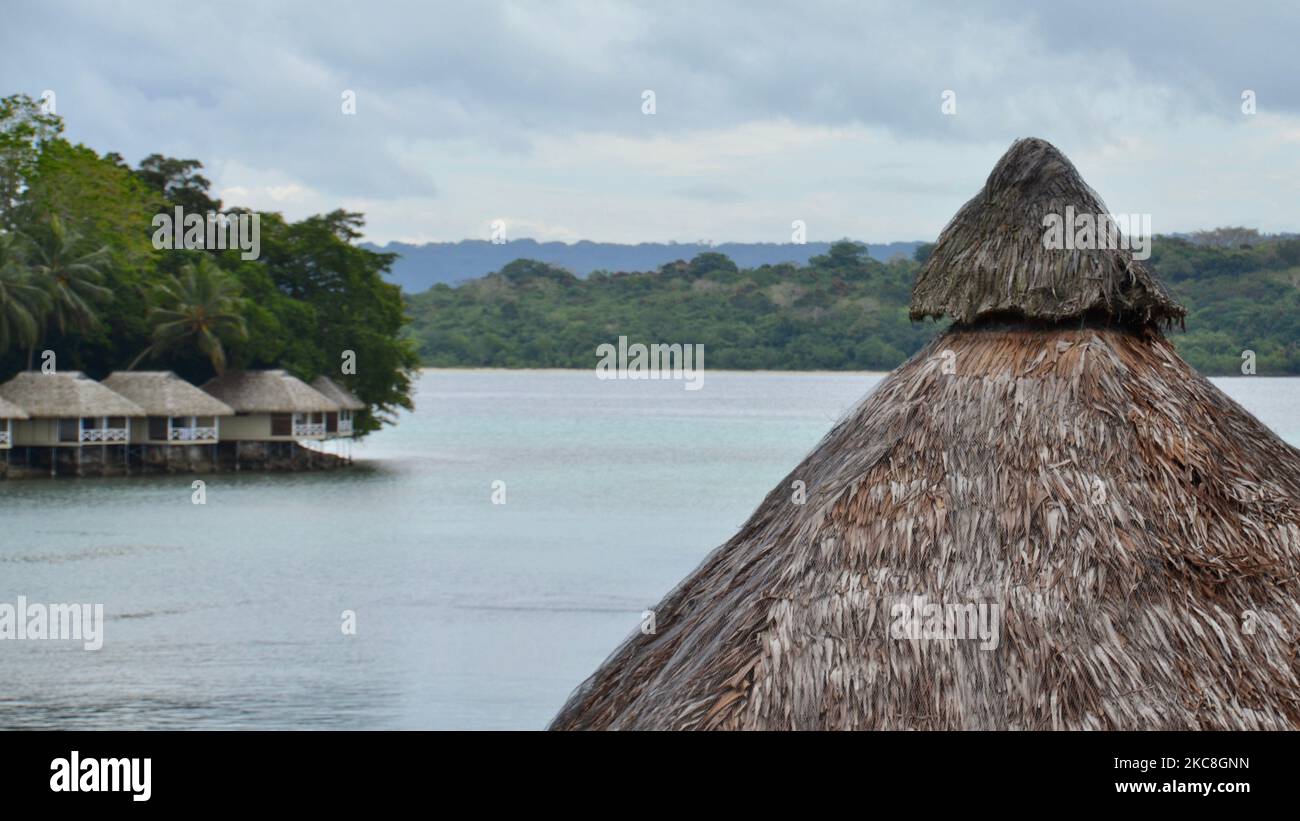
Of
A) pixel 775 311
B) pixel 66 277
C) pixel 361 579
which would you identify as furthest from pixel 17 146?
pixel 775 311

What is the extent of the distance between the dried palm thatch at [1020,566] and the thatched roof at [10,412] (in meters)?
43.7

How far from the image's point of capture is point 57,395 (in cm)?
4866

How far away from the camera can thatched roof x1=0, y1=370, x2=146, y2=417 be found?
48.6 m

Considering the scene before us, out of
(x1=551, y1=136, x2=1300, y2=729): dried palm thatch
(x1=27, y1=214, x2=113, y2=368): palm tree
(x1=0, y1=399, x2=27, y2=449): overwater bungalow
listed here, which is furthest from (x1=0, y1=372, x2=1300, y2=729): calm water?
(x1=27, y1=214, x2=113, y2=368): palm tree

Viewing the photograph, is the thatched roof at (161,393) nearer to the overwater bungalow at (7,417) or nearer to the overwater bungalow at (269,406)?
the overwater bungalow at (269,406)

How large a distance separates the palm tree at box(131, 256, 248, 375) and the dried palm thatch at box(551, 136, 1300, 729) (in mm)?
48726

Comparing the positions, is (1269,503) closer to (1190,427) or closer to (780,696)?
(1190,427)

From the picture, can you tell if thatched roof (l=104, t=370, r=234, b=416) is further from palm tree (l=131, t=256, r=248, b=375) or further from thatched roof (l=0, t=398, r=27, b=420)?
thatched roof (l=0, t=398, r=27, b=420)

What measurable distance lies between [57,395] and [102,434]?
2413mm

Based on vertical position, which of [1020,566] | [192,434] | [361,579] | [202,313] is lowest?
[361,579]

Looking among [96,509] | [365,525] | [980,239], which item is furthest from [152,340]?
[980,239]

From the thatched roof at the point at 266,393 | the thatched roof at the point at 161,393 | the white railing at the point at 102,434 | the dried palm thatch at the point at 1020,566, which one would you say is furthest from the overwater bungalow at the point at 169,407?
the dried palm thatch at the point at 1020,566

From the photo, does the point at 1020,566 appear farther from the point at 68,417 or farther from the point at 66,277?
the point at 66,277

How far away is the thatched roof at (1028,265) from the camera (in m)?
7.29
